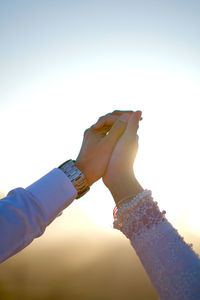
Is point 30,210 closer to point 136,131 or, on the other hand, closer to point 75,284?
point 136,131

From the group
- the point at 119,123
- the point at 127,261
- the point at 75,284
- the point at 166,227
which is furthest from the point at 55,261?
the point at 166,227

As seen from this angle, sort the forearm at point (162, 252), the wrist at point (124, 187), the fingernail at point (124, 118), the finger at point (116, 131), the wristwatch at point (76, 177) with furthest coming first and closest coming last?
1. the fingernail at point (124, 118)
2. the finger at point (116, 131)
3. the wristwatch at point (76, 177)
4. the wrist at point (124, 187)
5. the forearm at point (162, 252)

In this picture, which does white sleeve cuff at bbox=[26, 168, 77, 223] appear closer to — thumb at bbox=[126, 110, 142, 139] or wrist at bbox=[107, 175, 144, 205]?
wrist at bbox=[107, 175, 144, 205]

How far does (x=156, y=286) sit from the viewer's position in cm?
68

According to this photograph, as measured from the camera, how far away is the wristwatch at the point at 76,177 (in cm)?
120

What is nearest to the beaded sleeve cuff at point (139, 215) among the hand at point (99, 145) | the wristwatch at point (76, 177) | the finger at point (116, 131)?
the wristwatch at point (76, 177)

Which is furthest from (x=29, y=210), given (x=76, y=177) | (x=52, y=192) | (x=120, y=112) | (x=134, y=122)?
(x=120, y=112)

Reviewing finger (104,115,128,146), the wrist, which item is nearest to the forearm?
the wrist

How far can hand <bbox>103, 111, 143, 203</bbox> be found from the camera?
1062 mm

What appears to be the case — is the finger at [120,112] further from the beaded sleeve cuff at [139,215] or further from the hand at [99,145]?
the beaded sleeve cuff at [139,215]

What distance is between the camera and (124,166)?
4.43 feet

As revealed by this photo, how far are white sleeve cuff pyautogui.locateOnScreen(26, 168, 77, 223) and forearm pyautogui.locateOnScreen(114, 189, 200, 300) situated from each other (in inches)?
11.7

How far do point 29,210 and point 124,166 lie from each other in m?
0.71

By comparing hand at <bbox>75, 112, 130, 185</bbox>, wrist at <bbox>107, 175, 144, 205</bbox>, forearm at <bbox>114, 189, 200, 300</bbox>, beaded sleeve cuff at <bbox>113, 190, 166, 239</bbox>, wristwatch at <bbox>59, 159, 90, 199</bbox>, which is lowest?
forearm at <bbox>114, 189, 200, 300</bbox>
